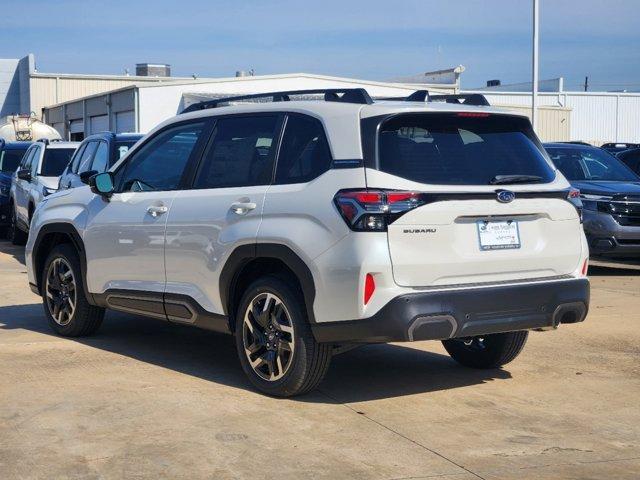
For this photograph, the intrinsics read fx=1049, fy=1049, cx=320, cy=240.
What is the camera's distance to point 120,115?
1417 inches

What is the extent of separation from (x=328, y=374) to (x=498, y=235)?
6.10ft

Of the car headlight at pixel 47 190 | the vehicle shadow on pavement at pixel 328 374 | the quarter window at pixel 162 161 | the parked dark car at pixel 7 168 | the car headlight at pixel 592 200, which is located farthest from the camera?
the parked dark car at pixel 7 168

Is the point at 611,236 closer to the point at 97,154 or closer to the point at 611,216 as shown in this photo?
the point at 611,216

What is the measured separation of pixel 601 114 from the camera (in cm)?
5384

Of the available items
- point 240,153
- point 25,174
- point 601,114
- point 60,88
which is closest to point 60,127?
point 60,88

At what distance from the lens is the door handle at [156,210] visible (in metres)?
7.64

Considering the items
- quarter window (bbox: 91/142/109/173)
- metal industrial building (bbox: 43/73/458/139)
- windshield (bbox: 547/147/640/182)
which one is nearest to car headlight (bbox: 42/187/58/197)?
quarter window (bbox: 91/142/109/173)

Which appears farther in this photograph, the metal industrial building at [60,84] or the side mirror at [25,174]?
the metal industrial building at [60,84]

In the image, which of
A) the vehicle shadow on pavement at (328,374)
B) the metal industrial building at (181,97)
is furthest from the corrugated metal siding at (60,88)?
the vehicle shadow on pavement at (328,374)

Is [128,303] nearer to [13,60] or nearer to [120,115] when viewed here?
[120,115]

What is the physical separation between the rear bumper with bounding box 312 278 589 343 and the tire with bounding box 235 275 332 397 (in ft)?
0.66

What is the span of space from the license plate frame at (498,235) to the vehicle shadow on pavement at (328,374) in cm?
123

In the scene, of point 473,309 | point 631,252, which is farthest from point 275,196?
point 631,252

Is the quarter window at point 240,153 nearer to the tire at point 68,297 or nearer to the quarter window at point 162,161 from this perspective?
the quarter window at point 162,161
